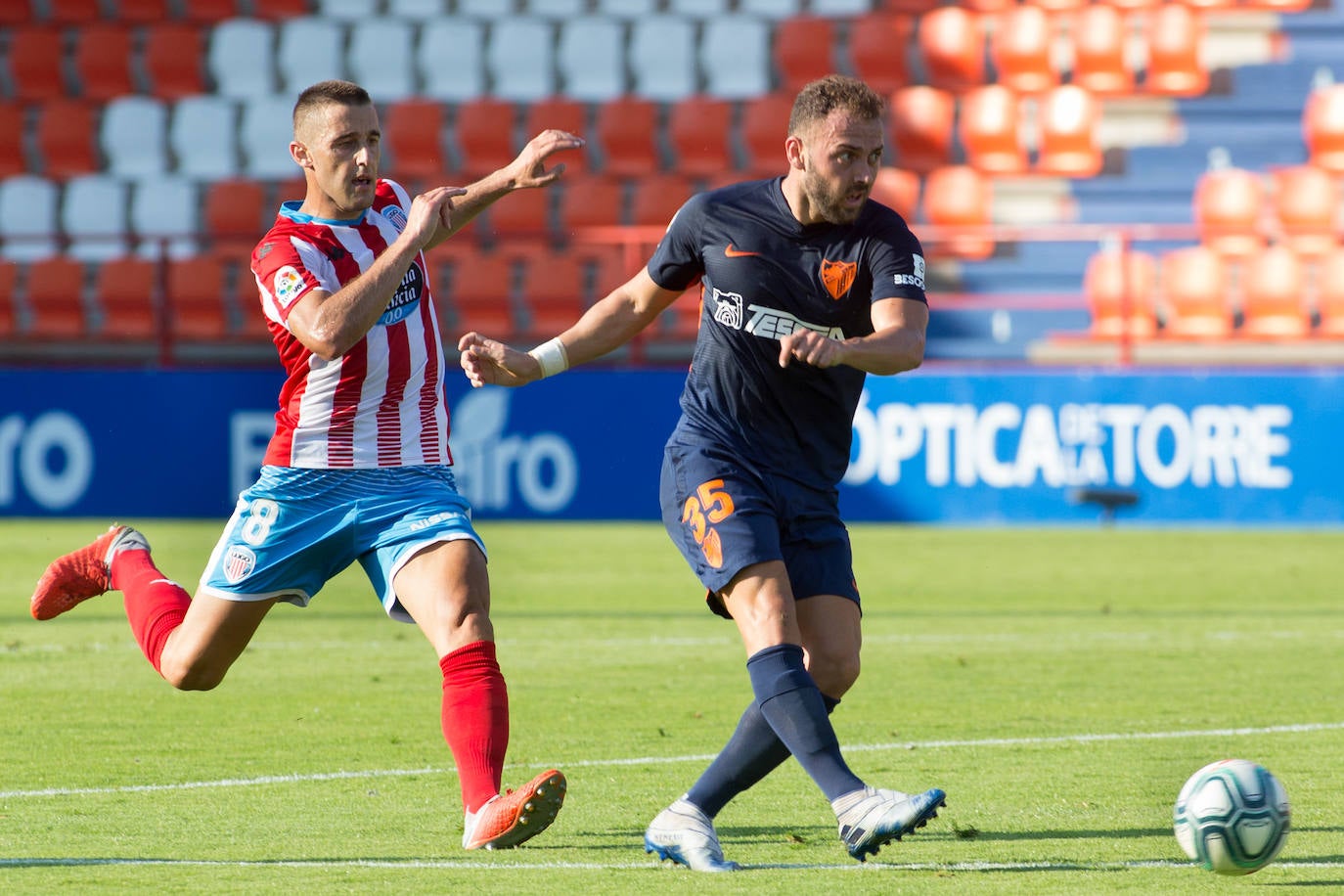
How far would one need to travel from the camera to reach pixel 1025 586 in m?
11.4

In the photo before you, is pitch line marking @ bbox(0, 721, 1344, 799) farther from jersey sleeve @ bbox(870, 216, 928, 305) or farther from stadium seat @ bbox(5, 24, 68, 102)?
stadium seat @ bbox(5, 24, 68, 102)

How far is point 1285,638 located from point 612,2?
48.2ft

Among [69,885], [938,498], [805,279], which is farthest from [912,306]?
[938,498]

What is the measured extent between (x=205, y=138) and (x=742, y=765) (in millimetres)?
→ 17456

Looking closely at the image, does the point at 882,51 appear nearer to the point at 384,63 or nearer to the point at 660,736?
the point at 384,63

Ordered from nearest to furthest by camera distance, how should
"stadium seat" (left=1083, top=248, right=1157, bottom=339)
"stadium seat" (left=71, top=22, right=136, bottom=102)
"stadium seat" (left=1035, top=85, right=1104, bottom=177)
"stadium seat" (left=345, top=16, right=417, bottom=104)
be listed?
"stadium seat" (left=1083, top=248, right=1157, bottom=339)
"stadium seat" (left=1035, top=85, right=1104, bottom=177)
"stadium seat" (left=345, top=16, right=417, bottom=104)
"stadium seat" (left=71, top=22, right=136, bottom=102)

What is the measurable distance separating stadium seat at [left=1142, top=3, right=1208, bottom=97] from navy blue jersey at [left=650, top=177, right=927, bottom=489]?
1643 cm

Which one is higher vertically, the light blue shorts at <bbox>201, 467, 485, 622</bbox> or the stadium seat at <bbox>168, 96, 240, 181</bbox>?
the stadium seat at <bbox>168, 96, 240, 181</bbox>

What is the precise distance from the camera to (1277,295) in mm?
17344

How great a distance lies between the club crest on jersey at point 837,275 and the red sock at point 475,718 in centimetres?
124

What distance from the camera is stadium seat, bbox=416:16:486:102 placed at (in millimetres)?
21562

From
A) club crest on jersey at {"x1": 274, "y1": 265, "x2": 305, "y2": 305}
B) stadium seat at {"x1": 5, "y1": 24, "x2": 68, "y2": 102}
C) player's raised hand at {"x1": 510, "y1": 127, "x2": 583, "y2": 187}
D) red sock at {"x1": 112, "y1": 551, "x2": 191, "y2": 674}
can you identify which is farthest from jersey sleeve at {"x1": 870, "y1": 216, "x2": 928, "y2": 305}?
stadium seat at {"x1": 5, "y1": 24, "x2": 68, "y2": 102}

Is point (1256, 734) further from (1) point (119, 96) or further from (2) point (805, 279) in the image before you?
(1) point (119, 96)

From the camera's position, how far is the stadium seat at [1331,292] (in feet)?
55.5
